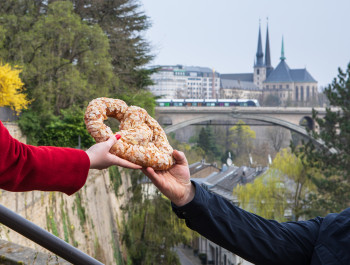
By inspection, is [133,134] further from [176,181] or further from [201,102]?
[201,102]

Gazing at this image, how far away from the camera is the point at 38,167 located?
1760 mm

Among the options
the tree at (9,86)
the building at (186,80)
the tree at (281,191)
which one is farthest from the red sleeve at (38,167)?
the building at (186,80)

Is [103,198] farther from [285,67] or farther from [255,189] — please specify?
[285,67]

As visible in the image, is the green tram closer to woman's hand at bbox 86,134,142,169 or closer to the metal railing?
woman's hand at bbox 86,134,142,169

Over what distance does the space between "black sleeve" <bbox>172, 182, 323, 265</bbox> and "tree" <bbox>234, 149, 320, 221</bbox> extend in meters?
22.1

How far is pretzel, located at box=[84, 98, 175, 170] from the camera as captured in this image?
86.3 inches

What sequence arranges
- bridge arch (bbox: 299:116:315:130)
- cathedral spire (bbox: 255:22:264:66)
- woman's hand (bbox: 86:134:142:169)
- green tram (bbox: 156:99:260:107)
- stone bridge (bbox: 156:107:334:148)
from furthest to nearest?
cathedral spire (bbox: 255:22:264:66), green tram (bbox: 156:99:260:107), bridge arch (bbox: 299:116:315:130), stone bridge (bbox: 156:107:334:148), woman's hand (bbox: 86:134:142:169)

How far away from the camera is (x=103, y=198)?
627 inches

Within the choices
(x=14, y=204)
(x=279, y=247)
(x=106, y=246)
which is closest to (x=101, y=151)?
(x=279, y=247)

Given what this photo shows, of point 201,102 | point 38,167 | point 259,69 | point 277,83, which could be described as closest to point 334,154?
point 38,167

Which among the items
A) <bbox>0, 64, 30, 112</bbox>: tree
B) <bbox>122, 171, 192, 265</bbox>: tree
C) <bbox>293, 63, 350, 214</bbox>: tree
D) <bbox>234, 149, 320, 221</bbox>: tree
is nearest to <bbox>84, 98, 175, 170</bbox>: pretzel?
<bbox>0, 64, 30, 112</bbox>: tree

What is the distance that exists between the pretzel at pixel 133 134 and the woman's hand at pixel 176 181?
28mm

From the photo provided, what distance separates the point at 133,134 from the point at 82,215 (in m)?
10.6

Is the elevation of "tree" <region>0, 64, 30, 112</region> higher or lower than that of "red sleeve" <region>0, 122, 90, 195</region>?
higher
